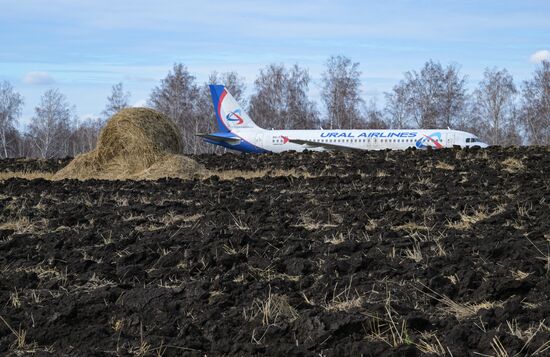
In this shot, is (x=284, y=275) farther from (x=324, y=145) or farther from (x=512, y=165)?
(x=324, y=145)

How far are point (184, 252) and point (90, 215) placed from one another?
3240mm

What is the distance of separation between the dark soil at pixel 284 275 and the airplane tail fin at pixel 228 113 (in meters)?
27.8

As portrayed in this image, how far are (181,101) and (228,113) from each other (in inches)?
758

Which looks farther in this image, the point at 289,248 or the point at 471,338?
the point at 289,248

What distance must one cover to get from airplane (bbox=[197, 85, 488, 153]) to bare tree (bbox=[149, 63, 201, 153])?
16.5 m

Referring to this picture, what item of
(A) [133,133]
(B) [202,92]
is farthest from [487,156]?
(B) [202,92]

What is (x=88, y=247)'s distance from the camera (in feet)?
22.7

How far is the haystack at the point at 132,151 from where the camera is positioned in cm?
1658

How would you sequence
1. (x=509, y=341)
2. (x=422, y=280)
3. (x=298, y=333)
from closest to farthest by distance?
(x=509, y=341) < (x=298, y=333) < (x=422, y=280)

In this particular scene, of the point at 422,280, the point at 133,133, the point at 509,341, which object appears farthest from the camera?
the point at 133,133

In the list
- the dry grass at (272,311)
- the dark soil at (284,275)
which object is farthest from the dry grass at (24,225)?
the dry grass at (272,311)

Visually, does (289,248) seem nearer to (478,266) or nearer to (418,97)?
(478,266)

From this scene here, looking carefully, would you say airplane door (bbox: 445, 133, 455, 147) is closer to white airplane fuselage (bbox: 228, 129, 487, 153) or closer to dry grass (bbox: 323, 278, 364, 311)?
white airplane fuselage (bbox: 228, 129, 487, 153)

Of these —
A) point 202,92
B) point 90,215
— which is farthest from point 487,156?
point 202,92
